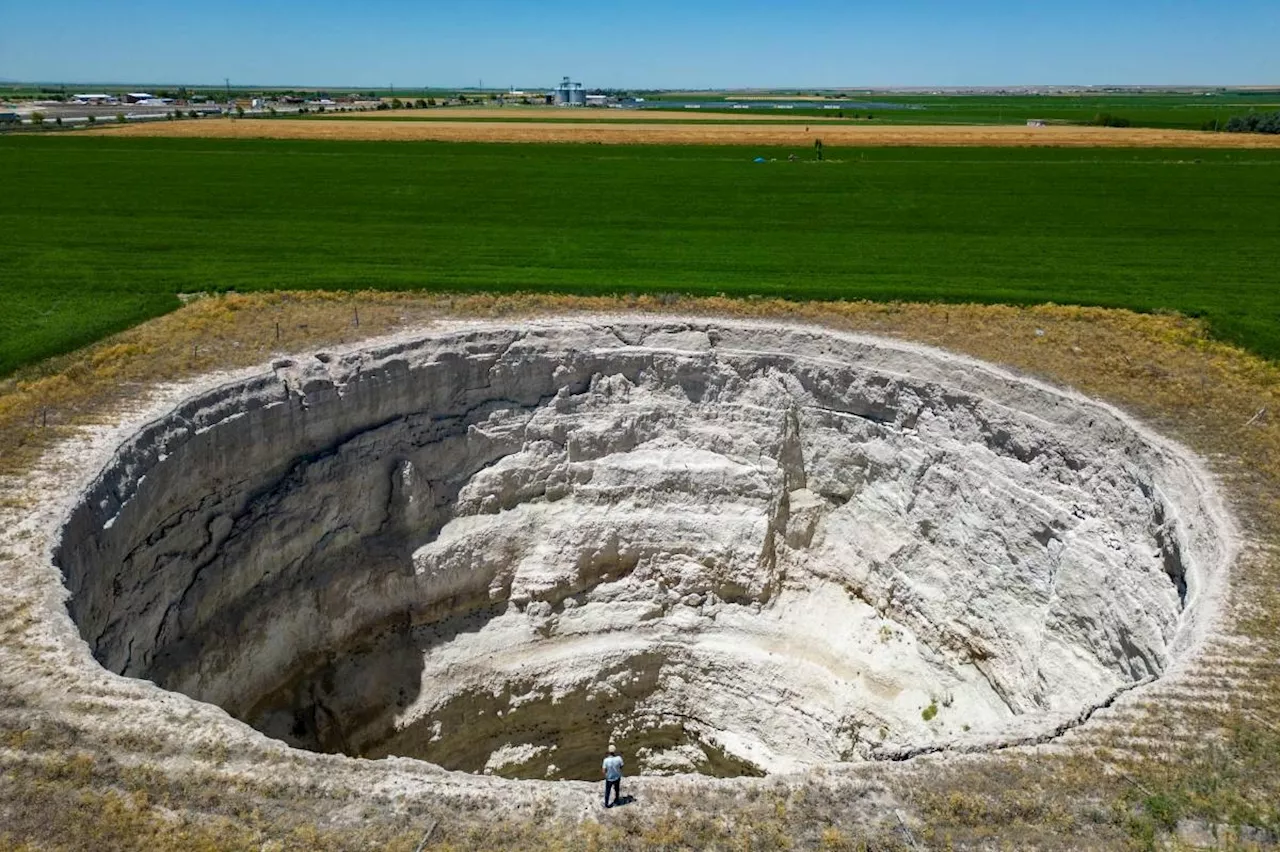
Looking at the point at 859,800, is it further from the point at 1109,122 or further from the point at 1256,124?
the point at 1109,122

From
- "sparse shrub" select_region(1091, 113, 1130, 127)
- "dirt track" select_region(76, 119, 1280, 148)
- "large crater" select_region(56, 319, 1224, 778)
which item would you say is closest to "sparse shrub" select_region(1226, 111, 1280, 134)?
"dirt track" select_region(76, 119, 1280, 148)

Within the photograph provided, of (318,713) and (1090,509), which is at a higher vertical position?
(1090,509)

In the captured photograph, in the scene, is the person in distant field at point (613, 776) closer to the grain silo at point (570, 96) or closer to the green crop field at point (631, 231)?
the green crop field at point (631, 231)

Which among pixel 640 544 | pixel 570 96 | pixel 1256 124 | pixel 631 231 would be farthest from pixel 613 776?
pixel 570 96

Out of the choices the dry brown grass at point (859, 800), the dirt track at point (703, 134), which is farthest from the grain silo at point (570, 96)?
the dry brown grass at point (859, 800)

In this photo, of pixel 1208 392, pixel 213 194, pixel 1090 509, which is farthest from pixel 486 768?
pixel 213 194

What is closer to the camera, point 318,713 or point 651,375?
point 318,713

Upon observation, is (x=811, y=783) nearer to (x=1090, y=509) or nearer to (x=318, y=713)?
(x=1090, y=509)
